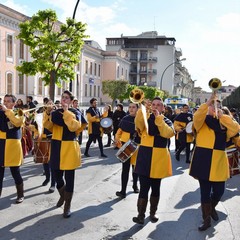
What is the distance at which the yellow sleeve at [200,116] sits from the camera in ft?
15.3

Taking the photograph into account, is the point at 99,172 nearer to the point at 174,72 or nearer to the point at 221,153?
the point at 221,153

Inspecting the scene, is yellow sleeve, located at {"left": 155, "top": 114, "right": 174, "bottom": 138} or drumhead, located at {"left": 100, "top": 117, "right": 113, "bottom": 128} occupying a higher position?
yellow sleeve, located at {"left": 155, "top": 114, "right": 174, "bottom": 138}

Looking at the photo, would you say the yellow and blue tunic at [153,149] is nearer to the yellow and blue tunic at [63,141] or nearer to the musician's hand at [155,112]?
the musician's hand at [155,112]

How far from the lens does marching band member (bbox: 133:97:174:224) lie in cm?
486

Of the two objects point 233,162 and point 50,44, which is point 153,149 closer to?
point 233,162

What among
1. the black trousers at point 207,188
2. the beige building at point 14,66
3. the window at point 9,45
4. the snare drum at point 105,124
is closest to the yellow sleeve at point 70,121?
the black trousers at point 207,188

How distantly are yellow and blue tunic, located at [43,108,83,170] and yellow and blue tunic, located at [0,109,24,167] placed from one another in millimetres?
543

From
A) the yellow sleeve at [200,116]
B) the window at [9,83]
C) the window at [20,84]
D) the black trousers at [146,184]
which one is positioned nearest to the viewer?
the yellow sleeve at [200,116]

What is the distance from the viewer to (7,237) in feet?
14.8

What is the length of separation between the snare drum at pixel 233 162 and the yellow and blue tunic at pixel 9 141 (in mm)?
3530

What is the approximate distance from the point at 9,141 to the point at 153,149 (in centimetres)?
226

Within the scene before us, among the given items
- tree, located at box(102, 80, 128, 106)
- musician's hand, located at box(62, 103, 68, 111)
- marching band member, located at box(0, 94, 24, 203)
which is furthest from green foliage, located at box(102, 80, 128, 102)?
musician's hand, located at box(62, 103, 68, 111)

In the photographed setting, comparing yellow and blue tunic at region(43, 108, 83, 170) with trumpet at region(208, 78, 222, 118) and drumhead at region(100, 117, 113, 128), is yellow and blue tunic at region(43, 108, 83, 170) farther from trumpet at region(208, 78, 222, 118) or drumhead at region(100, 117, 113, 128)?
drumhead at region(100, 117, 113, 128)

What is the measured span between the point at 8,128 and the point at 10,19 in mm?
26554
